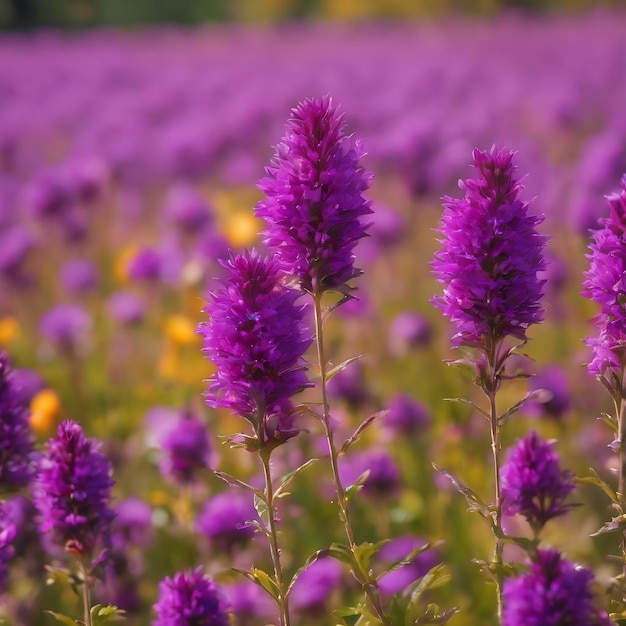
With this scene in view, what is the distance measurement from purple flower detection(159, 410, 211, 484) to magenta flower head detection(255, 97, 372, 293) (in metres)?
1.52

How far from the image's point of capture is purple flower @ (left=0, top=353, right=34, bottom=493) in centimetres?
191

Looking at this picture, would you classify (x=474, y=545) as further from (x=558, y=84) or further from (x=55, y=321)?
(x=558, y=84)

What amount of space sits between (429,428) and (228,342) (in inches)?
99.6

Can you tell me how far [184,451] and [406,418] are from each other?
40.9 inches

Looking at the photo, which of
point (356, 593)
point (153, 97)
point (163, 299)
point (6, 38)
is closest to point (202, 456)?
point (356, 593)

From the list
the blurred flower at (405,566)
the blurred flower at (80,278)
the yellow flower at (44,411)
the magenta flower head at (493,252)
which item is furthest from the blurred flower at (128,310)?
the magenta flower head at (493,252)

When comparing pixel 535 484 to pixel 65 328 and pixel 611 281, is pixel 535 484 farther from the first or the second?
pixel 65 328

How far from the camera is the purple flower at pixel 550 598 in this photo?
4.88 ft

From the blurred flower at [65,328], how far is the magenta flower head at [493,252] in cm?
340

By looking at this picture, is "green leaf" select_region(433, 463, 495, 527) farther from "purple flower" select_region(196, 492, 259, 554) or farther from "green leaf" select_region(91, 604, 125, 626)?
"purple flower" select_region(196, 492, 259, 554)

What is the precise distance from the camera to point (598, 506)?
12.3ft

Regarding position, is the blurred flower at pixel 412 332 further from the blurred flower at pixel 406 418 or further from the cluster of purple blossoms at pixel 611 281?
the cluster of purple blossoms at pixel 611 281

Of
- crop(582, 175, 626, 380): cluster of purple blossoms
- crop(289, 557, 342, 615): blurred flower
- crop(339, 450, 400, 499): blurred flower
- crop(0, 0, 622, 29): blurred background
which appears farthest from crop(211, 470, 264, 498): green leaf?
crop(0, 0, 622, 29): blurred background

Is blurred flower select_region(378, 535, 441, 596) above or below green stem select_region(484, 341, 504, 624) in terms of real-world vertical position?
below
